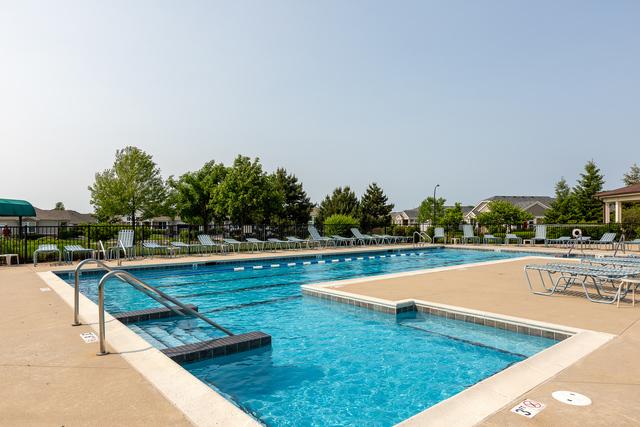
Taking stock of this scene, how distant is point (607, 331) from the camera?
4531 mm

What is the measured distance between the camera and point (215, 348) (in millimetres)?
4410

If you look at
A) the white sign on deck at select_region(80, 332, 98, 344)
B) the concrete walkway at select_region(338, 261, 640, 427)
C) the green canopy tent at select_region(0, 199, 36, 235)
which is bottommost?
the concrete walkway at select_region(338, 261, 640, 427)

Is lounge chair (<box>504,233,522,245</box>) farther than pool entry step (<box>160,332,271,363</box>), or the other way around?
lounge chair (<box>504,233,522,245</box>)

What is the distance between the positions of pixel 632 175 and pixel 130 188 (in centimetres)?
6537

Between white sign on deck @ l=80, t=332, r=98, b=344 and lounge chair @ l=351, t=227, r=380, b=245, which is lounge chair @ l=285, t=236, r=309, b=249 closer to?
lounge chair @ l=351, t=227, r=380, b=245

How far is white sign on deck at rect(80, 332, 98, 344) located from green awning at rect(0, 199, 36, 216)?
1174cm

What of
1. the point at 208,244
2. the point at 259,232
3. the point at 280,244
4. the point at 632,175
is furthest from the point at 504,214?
the point at 208,244

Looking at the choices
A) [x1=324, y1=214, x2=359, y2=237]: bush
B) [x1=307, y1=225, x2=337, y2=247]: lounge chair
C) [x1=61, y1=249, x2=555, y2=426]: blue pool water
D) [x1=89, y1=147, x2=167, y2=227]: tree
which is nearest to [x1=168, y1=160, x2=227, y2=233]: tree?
[x1=89, y1=147, x2=167, y2=227]: tree

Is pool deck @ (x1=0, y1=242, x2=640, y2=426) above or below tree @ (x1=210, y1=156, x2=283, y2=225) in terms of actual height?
below

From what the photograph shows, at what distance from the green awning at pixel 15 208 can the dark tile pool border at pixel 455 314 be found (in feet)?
38.8

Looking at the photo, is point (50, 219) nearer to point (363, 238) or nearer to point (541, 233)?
point (363, 238)

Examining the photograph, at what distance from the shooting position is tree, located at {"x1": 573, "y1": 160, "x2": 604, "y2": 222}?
4584 cm

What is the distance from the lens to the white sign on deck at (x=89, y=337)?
160 inches

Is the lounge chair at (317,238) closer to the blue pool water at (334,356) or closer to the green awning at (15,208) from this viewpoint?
the blue pool water at (334,356)
